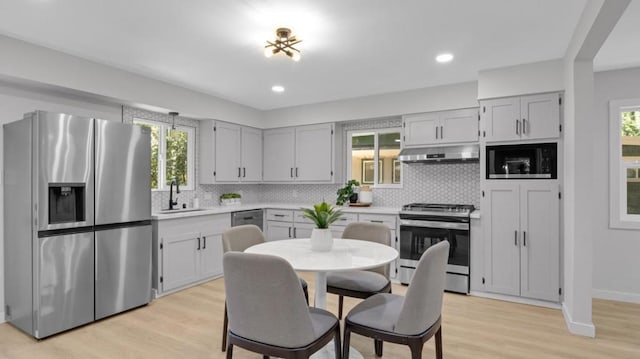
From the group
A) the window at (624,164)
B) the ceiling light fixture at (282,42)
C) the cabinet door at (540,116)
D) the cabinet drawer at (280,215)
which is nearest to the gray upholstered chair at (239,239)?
the ceiling light fixture at (282,42)

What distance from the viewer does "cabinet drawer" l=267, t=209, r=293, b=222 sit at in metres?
5.18

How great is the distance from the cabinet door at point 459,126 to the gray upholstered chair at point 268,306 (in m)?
3.22

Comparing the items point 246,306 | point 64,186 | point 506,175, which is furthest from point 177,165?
point 506,175

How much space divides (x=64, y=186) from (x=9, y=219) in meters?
0.69

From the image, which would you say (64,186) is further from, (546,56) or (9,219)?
(546,56)

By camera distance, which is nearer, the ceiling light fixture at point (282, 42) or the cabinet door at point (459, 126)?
the ceiling light fixture at point (282, 42)

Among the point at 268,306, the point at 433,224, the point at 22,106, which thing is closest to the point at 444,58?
the point at 433,224

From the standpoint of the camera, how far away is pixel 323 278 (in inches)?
94.5

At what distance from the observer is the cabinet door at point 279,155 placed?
5.61 m

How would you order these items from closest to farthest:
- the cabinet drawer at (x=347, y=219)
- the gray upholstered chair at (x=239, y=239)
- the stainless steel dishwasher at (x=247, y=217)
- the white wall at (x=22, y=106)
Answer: the gray upholstered chair at (x=239, y=239)
the white wall at (x=22, y=106)
the cabinet drawer at (x=347, y=219)
the stainless steel dishwasher at (x=247, y=217)

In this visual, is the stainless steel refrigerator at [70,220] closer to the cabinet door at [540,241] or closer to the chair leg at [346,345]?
the chair leg at [346,345]

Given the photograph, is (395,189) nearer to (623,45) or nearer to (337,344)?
(623,45)

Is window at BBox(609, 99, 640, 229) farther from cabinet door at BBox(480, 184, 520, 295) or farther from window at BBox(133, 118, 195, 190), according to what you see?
window at BBox(133, 118, 195, 190)

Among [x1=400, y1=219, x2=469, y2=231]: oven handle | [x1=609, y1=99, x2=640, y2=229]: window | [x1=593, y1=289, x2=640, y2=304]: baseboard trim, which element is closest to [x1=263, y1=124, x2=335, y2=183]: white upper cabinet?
[x1=400, y1=219, x2=469, y2=231]: oven handle
